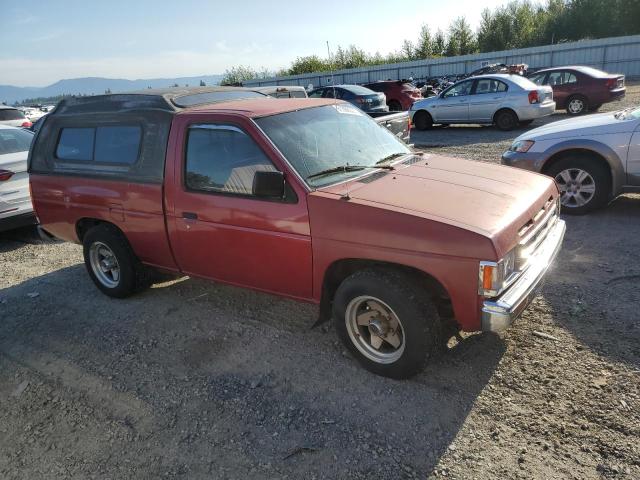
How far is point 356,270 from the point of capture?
11.4 ft

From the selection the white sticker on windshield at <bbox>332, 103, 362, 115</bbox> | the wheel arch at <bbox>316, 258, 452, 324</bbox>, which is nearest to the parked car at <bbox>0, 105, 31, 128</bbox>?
the white sticker on windshield at <bbox>332, 103, 362, 115</bbox>

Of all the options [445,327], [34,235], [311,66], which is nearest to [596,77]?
[445,327]

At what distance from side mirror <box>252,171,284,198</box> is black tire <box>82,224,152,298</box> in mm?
2032

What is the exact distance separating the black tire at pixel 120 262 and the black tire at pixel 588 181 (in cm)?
512

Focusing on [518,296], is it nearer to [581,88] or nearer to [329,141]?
[329,141]

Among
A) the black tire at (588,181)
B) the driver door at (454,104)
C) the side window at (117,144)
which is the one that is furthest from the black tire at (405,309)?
the driver door at (454,104)

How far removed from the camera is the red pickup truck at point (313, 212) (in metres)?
2.93

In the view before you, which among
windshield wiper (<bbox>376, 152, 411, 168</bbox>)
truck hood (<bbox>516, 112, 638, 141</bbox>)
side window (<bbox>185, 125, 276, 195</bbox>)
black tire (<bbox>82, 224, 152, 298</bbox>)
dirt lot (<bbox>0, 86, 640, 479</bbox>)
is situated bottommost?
dirt lot (<bbox>0, 86, 640, 479</bbox>)

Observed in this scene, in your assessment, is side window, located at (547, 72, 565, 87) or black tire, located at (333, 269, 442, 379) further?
side window, located at (547, 72, 565, 87)

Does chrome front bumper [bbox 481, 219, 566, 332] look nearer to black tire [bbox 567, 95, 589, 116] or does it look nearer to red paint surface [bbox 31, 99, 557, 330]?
red paint surface [bbox 31, 99, 557, 330]

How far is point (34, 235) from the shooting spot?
7.79 meters

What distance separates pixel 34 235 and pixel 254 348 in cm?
575

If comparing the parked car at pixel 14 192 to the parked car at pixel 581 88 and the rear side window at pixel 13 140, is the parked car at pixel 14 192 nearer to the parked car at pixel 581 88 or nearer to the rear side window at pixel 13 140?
the rear side window at pixel 13 140

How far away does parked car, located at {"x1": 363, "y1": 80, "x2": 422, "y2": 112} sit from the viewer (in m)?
19.8
